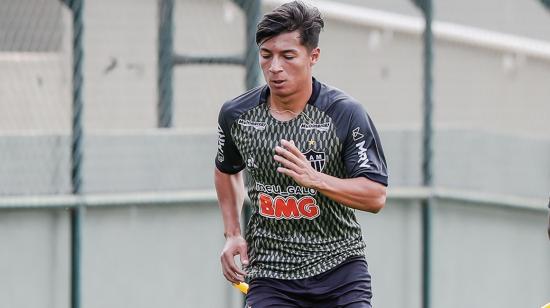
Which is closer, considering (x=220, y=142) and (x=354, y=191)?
(x=354, y=191)

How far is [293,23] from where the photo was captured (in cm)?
573

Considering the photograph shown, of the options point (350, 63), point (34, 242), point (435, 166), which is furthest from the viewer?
point (350, 63)

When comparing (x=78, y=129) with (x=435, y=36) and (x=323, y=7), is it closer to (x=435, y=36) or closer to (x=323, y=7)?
(x=435, y=36)

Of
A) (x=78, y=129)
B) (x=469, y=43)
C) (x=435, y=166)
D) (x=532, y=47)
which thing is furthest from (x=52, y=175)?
(x=532, y=47)

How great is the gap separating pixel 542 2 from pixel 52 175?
3.60 metres

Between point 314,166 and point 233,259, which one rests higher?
point 314,166

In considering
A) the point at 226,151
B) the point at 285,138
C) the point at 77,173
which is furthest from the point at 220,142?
the point at 77,173

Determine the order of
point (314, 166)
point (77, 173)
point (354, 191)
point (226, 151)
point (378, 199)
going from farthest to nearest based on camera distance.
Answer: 1. point (77, 173)
2. point (226, 151)
3. point (314, 166)
4. point (378, 199)
5. point (354, 191)

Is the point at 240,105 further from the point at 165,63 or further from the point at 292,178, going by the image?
the point at 165,63

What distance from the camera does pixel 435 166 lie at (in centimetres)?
944

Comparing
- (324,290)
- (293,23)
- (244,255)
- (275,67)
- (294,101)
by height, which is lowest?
(324,290)

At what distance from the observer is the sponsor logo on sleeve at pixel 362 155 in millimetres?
5680

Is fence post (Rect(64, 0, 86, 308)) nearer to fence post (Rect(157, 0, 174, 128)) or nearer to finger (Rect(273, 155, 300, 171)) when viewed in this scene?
fence post (Rect(157, 0, 174, 128))

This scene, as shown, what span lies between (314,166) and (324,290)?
1.71 ft
